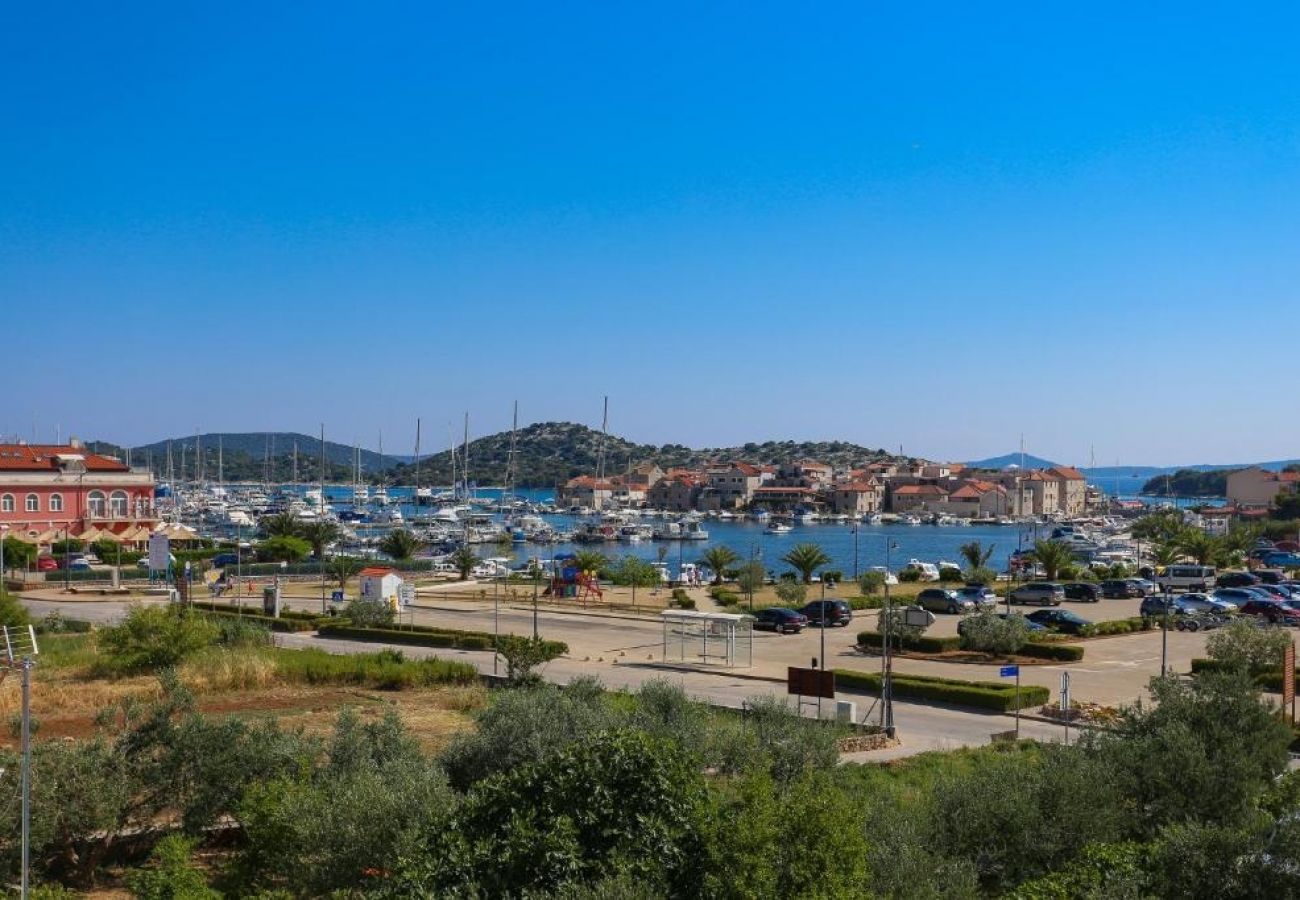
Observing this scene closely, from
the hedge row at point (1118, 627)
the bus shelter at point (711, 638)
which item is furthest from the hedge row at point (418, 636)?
the hedge row at point (1118, 627)

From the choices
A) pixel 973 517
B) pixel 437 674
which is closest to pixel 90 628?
pixel 437 674


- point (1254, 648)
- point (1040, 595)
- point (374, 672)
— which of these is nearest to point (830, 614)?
point (1040, 595)

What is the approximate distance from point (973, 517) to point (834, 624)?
143186 mm

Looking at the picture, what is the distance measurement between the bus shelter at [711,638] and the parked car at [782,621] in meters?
6.18

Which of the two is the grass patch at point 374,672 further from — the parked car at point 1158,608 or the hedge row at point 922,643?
the parked car at point 1158,608

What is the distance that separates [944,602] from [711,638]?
15.7m

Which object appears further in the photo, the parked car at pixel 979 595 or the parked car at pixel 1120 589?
the parked car at pixel 1120 589

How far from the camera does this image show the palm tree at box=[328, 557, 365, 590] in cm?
5703

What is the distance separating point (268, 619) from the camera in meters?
44.7

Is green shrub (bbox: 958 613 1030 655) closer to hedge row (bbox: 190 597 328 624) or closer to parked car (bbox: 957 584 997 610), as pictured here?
parked car (bbox: 957 584 997 610)

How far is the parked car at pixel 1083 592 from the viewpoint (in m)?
52.2

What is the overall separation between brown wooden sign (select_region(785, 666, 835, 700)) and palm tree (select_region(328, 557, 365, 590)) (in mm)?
35394

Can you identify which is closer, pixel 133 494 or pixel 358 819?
pixel 358 819

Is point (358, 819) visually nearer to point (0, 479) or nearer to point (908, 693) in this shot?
point (908, 693)
